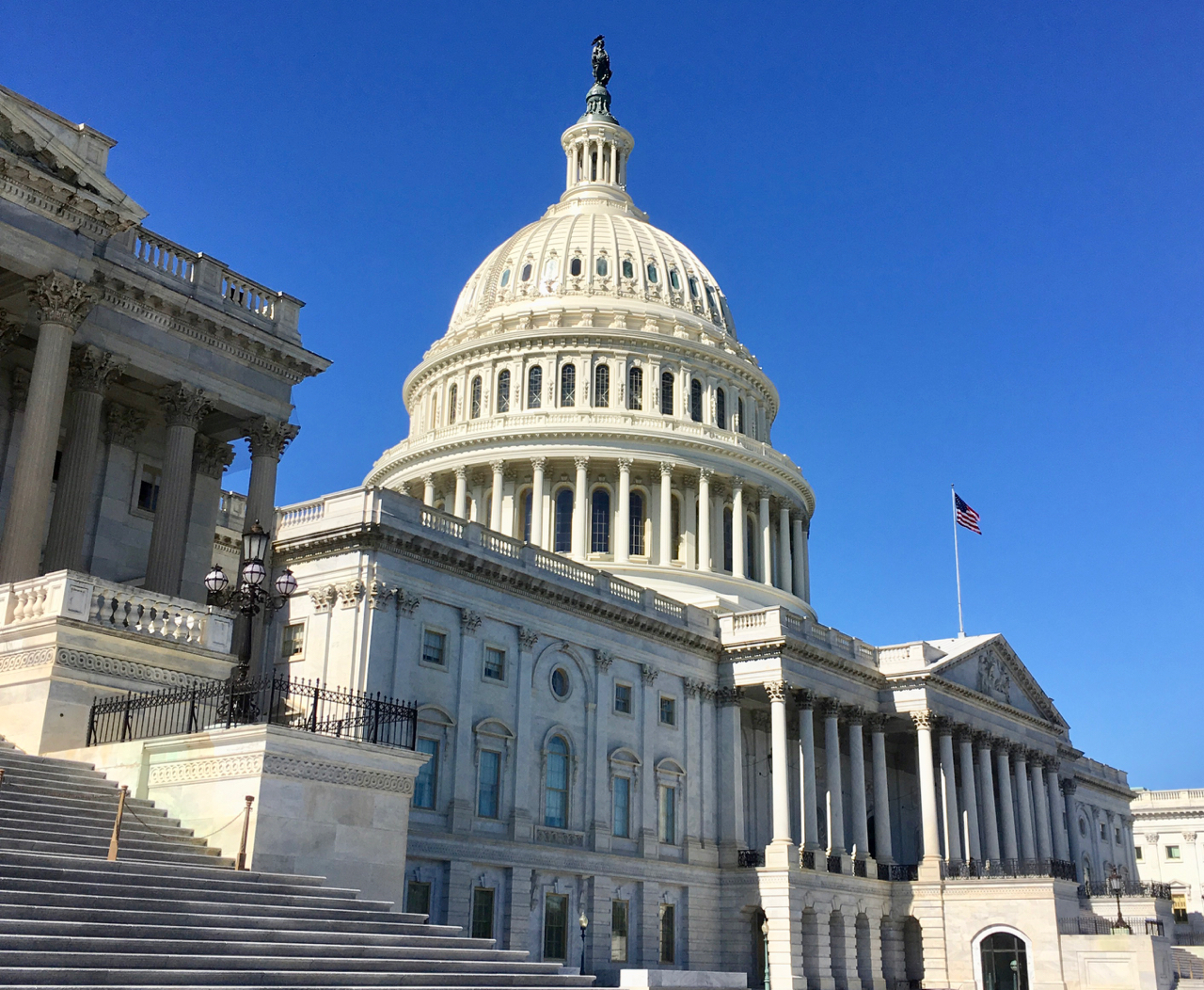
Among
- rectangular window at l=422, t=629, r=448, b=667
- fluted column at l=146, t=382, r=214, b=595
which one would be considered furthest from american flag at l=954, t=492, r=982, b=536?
fluted column at l=146, t=382, r=214, b=595

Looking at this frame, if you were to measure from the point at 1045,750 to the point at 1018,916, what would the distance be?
2174cm

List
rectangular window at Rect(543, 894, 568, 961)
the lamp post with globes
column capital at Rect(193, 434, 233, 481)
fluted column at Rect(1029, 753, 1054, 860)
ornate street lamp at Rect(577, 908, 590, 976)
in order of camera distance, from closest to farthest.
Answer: the lamp post with globes → column capital at Rect(193, 434, 233, 481) → rectangular window at Rect(543, 894, 568, 961) → ornate street lamp at Rect(577, 908, 590, 976) → fluted column at Rect(1029, 753, 1054, 860)

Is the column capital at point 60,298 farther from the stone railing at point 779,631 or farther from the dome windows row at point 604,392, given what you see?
the dome windows row at point 604,392

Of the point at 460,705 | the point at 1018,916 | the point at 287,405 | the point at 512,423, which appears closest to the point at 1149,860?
the point at 1018,916

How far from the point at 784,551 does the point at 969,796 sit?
20.5 m

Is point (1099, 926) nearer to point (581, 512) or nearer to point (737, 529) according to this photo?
point (737, 529)

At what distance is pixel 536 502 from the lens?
76.1 metres

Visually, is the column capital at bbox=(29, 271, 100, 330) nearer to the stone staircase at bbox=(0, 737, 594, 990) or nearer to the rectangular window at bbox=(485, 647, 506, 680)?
the stone staircase at bbox=(0, 737, 594, 990)

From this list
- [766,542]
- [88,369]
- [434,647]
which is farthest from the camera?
[766,542]

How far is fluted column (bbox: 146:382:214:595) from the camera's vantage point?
34.5 meters

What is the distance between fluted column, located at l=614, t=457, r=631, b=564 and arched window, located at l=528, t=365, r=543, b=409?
7754 mm

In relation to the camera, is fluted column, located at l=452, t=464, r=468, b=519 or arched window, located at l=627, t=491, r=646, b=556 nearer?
arched window, located at l=627, t=491, r=646, b=556

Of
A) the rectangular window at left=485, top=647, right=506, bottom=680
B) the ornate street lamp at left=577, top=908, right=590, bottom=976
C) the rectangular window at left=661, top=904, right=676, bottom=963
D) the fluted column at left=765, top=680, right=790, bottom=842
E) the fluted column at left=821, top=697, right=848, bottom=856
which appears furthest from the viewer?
the fluted column at left=821, top=697, right=848, bottom=856

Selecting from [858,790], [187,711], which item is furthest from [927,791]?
[187,711]
